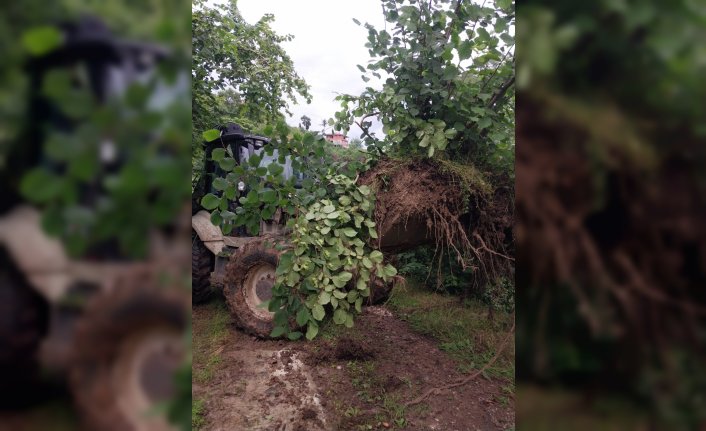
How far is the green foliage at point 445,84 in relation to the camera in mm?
2539

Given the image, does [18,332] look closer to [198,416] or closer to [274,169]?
[274,169]

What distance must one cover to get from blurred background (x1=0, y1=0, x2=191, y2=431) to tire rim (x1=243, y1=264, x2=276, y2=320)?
4.24 m

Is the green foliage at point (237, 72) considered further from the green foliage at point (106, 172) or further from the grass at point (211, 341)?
the green foliage at point (106, 172)

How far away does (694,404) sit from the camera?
55cm

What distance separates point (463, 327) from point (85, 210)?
4.85 m

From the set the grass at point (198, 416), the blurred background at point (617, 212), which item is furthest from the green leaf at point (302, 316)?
the blurred background at point (617, 212)

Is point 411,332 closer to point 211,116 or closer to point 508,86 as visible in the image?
point 508,86

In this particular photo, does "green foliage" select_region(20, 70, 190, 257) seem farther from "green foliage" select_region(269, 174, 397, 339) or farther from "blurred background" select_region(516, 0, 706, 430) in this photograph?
"green foliage" select_region(269, 174, 397, 339)

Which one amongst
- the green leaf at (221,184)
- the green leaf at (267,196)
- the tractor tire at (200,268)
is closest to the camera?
the green leaf at (221,184)

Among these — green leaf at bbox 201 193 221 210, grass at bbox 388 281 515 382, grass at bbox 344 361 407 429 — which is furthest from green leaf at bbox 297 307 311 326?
grass at bbox 388 281 515 382

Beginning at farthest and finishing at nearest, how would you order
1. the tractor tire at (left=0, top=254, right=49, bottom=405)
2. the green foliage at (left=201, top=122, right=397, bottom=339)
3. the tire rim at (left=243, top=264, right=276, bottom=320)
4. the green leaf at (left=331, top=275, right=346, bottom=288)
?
the tire rim at (left=243, top=264, right=276, bottom=320)
the green leaf at (left=331, top=275, right=346, bottom=288)
the green foliage at (left=201, top=122, right=397, bottom=339)
the tractor tire at (left=0, top=254, right=49, bottom=405)

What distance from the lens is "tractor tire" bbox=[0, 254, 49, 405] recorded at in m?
0.49

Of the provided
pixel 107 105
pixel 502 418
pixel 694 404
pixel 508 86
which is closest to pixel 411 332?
pixel 502 418

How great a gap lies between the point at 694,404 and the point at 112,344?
88 centimetres
